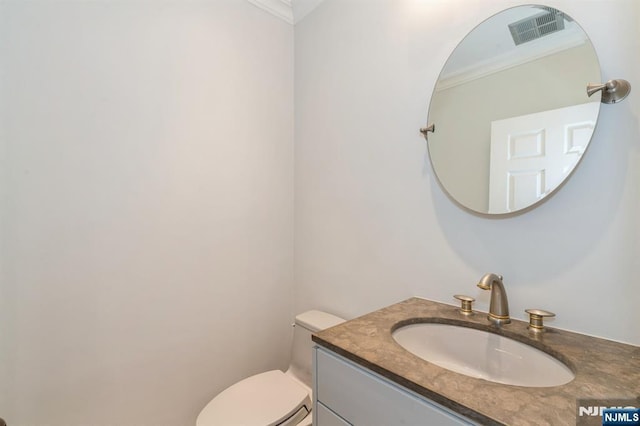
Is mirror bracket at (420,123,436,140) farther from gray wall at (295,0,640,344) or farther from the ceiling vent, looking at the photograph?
the ceiling vent

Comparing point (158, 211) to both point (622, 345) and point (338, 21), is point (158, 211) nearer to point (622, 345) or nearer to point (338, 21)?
point (338, 21)

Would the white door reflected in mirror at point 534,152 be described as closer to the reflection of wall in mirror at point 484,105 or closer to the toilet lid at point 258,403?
the reflection of wall in mirror at point 484,105

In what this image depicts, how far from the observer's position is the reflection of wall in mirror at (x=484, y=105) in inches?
30.7

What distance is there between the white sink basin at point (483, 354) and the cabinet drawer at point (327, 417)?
0.28m

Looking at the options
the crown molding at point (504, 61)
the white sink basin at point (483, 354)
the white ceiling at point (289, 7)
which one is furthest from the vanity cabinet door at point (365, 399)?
the white ceiling at point (289, 7)

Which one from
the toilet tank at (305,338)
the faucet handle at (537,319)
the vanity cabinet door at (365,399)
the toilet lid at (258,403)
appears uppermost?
the faucet handle at (537,319)

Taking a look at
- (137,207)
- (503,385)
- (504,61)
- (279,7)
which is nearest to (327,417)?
(503,385)

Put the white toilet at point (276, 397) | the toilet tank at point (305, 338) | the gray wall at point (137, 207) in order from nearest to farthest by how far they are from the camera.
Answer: the gray wall at point (137, 207)
the white toilet at point (276, 397)
the toilet tank at point (305, 338)

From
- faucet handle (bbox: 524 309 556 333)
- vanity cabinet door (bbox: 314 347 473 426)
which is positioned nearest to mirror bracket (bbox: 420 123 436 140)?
faucet handle (bbox: 524 309 556 333)

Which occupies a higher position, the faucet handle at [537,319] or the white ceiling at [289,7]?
the white ceiling at [289,7]

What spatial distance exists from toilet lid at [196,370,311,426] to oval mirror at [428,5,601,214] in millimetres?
1112

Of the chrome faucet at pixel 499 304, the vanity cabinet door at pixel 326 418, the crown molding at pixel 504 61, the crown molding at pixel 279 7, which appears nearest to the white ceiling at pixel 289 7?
the crown molding at pixel 279 7

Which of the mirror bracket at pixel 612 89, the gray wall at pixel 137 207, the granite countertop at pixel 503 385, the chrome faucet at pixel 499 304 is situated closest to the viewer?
the granite countertop at pixel 503 385

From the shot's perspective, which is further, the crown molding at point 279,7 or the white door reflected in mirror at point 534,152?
the crown molding at point 279,7
